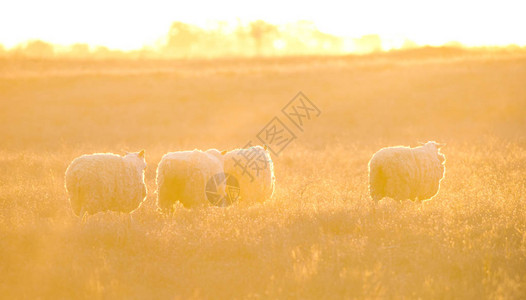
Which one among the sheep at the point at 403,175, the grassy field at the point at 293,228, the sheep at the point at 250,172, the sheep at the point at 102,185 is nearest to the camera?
the grassy field at the point at 293,228

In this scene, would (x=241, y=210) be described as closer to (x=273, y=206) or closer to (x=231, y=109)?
(x=273, y=206)

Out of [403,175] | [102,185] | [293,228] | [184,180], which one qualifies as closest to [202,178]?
[184,180]

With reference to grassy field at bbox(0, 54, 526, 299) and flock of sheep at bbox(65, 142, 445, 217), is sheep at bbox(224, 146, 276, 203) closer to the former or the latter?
flock of sheep at bbox(65, 142, 445, 217)

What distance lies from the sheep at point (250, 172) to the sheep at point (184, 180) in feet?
2.87

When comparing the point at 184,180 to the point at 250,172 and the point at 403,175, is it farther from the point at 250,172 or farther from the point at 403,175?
the point at 403,175

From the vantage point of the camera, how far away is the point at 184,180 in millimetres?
10055

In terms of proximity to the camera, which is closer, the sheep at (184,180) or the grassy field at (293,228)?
the grassy field at (293,228)

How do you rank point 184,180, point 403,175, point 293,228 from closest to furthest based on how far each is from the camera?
point 293,228 < point 184,180 < point 403,175

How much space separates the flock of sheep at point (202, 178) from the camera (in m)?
9.40

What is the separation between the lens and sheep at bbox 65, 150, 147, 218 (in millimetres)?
9305

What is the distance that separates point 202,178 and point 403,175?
4.01m

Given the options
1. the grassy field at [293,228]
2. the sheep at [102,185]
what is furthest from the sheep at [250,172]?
the sheep at [102,185]

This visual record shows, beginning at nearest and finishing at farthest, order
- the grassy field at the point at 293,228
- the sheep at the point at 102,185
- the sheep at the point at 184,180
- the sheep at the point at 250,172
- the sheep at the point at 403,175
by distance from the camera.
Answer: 1. the grassy field at the point at 293,228
2. the sheep at the point at 102,185
3. the sheep at the point at 184,180
4. the sheep at the point at 403,175
5. the sheep at the point at 250,172

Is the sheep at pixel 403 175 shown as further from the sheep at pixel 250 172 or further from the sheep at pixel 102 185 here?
the sheep at pixel 102 185
